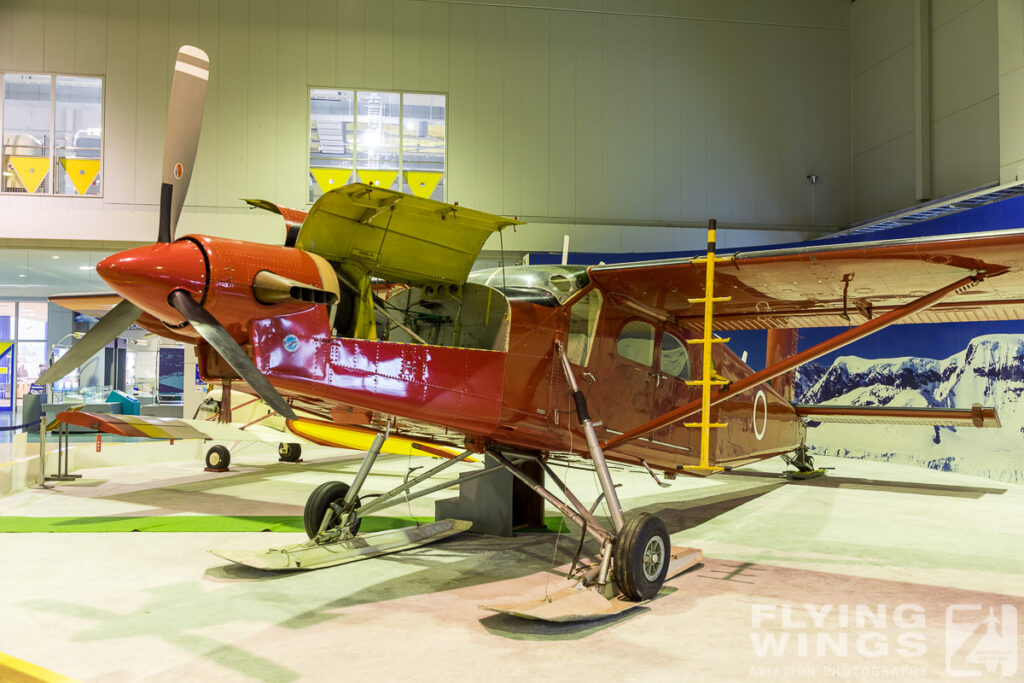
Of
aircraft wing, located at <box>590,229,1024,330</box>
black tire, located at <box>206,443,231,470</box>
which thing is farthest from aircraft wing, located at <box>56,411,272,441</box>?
aircraft wing, located at <box>590,229,1024,330</box>

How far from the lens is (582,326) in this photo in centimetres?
586

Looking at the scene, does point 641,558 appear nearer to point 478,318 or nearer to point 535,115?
point 478,318

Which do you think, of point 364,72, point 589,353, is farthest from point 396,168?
point 589,353

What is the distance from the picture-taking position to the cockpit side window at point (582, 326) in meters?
5.77

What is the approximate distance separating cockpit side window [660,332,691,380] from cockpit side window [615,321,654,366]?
0.87ft

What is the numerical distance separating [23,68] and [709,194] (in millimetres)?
15709

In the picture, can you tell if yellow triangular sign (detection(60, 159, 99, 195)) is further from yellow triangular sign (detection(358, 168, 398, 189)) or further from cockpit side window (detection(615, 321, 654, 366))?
cockpit side window (detection(615, 321, 654, 366))

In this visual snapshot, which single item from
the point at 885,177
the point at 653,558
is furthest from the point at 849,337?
the point at 885,177

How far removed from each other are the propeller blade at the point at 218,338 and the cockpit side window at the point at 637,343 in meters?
3.08

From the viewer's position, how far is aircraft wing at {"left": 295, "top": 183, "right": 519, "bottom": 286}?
4.81m

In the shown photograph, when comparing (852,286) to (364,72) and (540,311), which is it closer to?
(540,311)

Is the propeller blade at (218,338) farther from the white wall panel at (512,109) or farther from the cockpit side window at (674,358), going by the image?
the white wall panel at (512,109)

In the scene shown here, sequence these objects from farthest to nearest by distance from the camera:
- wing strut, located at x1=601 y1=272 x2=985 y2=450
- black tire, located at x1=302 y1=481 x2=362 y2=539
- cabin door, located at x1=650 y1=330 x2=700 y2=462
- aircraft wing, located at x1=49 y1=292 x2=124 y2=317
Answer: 1. aircraft wing, located at x1=49 y1=292 x2=124 y2=317
2. cabin door, located at x1=650 y1=330 x2=700 y2=462
3. black tire, located at x1=302 y1=481 x2=362 y2=539
4. wing strut, located at x1=601 y1=272 x2=985 y2=450

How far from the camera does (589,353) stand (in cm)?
590
